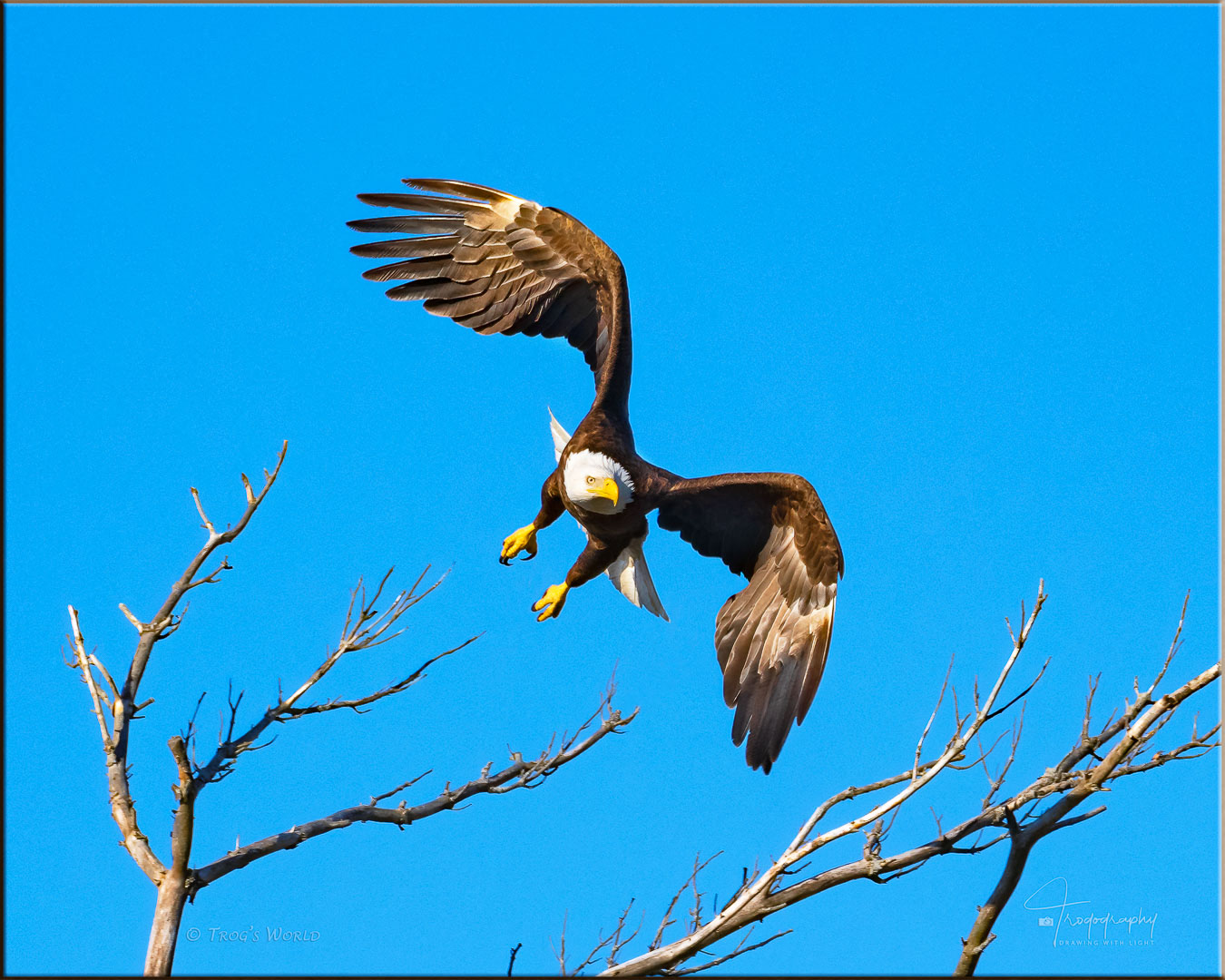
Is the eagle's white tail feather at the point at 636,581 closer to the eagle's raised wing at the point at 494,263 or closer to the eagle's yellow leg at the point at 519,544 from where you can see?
the eagle's yellow leg at the point at 519,544

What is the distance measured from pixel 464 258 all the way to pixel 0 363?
2.84 meters

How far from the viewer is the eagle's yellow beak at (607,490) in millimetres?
6945

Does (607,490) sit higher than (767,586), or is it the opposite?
(607,490)

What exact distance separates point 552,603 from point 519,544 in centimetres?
45

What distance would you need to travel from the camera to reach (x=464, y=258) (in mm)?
7965

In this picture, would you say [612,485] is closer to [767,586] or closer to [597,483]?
[597,483]

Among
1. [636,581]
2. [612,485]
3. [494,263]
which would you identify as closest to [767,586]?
[636,581]

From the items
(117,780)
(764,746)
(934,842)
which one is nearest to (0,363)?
A: (117,780)

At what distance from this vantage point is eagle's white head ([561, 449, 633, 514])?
6.97 metres

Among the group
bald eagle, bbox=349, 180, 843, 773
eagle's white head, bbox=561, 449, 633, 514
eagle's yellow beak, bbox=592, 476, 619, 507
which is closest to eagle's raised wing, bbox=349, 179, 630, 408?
bald eagle, bbox=349, 180, 843, 773

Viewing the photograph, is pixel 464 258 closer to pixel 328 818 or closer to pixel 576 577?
pixel 576 577

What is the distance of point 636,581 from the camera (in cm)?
775

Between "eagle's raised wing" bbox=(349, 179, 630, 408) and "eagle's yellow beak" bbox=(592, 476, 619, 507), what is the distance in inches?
45.0

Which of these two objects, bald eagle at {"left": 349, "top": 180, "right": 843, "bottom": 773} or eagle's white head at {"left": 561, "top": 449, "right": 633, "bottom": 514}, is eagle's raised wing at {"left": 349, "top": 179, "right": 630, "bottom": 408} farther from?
eagle's white head at {"left": 561, "top": 449, "right": 633, "bottom": 514}
